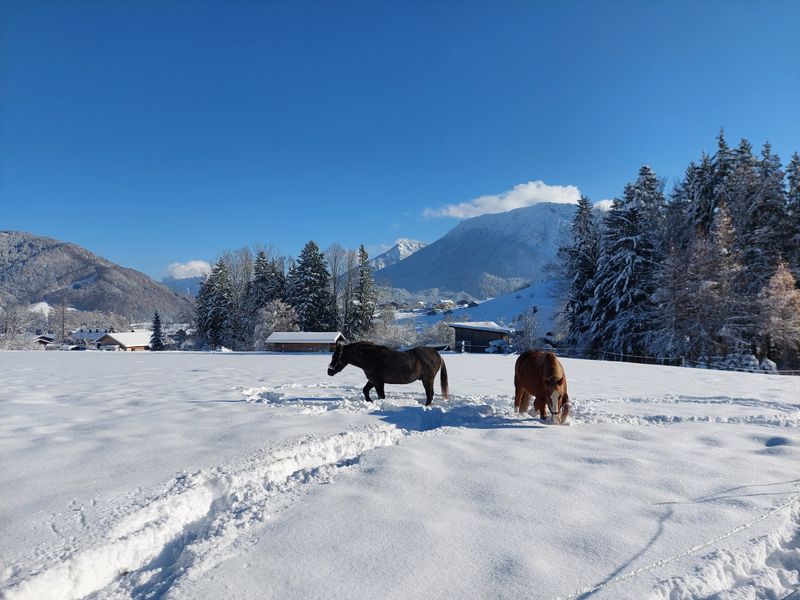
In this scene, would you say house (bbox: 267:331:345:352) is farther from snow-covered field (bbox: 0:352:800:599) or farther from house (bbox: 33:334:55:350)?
house (bbox: 33:334:55:350)

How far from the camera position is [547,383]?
5363 millimetres

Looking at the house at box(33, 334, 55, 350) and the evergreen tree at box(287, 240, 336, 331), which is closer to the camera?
the evergreen tree at box(287, 240, 336, 331)

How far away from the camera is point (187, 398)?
7.04 metres

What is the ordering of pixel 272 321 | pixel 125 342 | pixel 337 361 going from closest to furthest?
pixel 337 361 < pixel 272 321 < pixel 125 342

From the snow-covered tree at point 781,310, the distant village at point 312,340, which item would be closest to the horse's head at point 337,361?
the snow-covered tree at point 781,310

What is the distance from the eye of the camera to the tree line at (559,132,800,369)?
874 inches

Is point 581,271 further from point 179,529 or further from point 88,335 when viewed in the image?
point 88,335

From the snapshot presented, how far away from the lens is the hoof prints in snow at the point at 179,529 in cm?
205

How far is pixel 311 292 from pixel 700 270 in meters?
35.6

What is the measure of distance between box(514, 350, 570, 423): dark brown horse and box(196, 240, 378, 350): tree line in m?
38.6

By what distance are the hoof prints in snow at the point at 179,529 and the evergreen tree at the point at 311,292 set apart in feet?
138

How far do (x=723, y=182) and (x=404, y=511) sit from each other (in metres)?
34.6

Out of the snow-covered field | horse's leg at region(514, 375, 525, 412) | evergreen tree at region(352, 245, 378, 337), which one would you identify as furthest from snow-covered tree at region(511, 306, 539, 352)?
the snow-covered field

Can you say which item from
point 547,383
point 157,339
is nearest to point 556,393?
point 547,383
